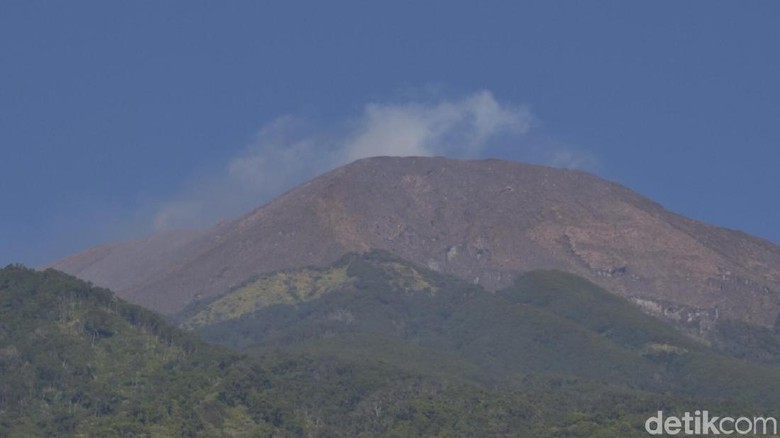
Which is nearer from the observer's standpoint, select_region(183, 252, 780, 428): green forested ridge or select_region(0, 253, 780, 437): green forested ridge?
select_region(0, 253, 780, 437): green forested ridge

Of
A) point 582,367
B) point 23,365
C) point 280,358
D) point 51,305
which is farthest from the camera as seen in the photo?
point 582,367

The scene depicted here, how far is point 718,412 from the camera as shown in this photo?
419 ft

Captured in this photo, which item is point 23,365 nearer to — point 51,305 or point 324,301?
point 51,305

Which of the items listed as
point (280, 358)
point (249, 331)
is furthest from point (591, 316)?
point (280, 358)

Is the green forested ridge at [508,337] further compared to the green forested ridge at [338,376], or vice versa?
the green forested ridge at [508,337]

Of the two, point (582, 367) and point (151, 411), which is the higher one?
point (582, 367)

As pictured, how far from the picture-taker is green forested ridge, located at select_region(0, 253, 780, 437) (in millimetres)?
113375

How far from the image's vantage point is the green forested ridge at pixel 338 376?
372 ft

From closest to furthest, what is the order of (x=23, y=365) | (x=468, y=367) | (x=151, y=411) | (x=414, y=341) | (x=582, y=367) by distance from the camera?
(x=151, y=411), (x=23, y=365), (x=468, y=367), (x=582, y=367), (x=414, y=341)

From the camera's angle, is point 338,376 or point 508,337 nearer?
point 338,376

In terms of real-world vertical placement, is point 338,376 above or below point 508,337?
below

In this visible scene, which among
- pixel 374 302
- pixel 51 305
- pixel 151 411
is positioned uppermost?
pixel 374 302

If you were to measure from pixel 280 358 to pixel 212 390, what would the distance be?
25.0 metres

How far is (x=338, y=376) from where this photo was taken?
13488cm
